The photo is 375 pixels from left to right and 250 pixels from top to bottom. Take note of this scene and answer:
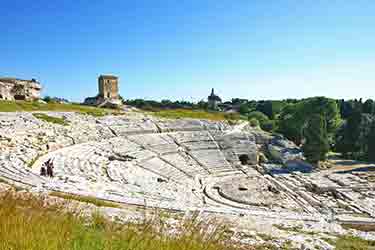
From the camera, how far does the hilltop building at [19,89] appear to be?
3683 centimetres

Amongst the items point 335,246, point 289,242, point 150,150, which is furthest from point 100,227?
point 150,150

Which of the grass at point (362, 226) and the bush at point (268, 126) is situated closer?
the grass at point (362, 226)

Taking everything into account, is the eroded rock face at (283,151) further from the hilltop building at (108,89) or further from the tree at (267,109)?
the tree at (267,109)

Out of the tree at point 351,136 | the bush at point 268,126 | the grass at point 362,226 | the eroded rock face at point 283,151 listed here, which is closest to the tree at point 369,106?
the tree at point 351,136

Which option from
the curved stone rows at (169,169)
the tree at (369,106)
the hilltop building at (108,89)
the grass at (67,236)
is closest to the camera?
the grass at (67,236)

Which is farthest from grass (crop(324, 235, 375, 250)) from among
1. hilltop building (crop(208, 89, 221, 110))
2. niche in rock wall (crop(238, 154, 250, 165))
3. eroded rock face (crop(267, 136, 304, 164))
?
hilltop building (crop(208, 89, 221, 110))

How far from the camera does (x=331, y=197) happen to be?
2209 centimetres

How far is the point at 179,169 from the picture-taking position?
25391 mm

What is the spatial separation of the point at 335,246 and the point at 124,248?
5304 mm

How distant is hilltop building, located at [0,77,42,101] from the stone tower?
1661 centimetres

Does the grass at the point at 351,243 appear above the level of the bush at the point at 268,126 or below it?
→ below

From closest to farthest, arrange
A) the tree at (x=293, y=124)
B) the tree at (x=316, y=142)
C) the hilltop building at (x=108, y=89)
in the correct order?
Answer: the tree at (x=316, y=142), the tree at (x=293, y=124), the hilltop building at (x=108, y=89)

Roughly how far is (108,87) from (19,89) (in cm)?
Result: 2149

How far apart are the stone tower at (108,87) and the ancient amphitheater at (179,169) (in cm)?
2543
